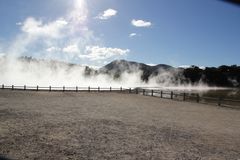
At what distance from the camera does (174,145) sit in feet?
28.1

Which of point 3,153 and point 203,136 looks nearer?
point 3,153

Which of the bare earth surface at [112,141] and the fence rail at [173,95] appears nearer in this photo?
the bare earth surface at [112,141]

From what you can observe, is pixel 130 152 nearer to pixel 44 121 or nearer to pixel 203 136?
pixel 203 136

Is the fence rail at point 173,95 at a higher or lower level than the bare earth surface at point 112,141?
higher

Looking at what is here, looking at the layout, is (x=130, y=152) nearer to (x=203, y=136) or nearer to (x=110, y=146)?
(x=110, y=146)

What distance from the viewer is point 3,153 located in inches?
266

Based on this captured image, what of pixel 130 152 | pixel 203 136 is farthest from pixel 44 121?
pixel 203 136

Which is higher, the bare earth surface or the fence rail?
the fence rail

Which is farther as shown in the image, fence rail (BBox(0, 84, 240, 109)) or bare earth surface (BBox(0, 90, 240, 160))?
fence rail (BBox(0, 84, 240, 109))

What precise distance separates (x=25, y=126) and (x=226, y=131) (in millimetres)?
8417

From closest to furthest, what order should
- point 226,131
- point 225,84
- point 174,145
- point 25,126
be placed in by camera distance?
point 174,145, point 25,126, point 226,131, point 225,84

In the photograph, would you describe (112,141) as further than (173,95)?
No

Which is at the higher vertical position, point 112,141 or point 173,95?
point 173,95

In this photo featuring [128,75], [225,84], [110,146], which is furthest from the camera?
[128,75]
